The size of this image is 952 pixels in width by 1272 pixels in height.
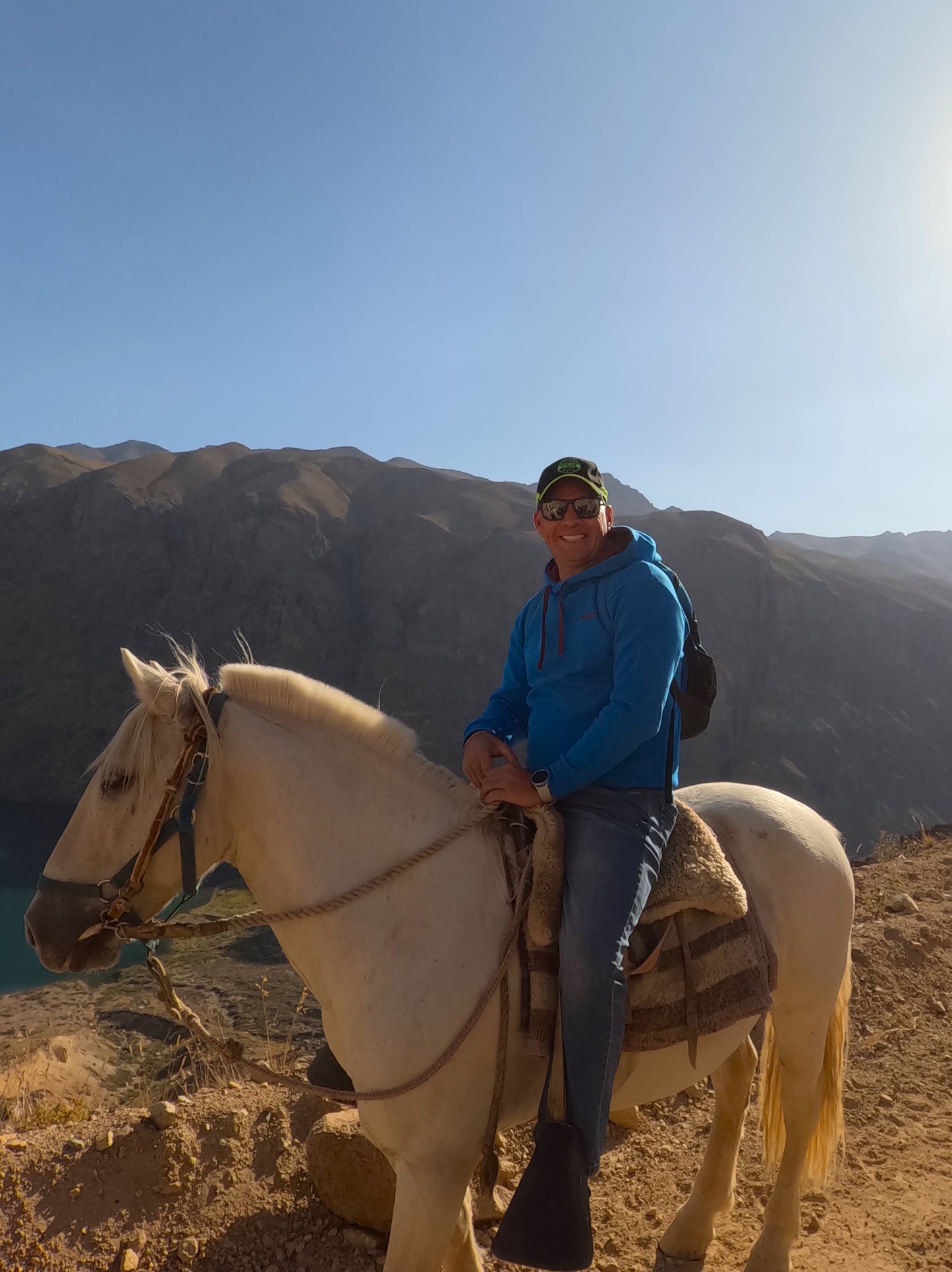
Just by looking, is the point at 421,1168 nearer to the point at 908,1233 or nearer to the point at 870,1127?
the point at 908,1233

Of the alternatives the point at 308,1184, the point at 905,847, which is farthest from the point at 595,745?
the point at 905,847

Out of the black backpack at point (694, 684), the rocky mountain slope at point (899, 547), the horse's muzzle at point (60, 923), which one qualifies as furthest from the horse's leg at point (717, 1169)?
the rocky mountain slope at point (899, 547)

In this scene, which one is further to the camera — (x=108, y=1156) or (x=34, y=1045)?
(x=34, y=1045)

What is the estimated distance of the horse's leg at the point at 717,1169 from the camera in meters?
2.82

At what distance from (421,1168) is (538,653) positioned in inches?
60.5

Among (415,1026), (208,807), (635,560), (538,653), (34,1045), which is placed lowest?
(34,1045)

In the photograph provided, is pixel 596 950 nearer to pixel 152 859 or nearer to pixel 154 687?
pixel 152 859

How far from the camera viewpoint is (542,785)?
1975 millimetres

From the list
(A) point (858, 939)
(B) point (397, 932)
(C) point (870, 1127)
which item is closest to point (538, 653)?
(B) point (397, 932)

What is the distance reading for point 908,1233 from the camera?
2898 mm

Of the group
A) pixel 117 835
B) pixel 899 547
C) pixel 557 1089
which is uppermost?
pixel 899 547

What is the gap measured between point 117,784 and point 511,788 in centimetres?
111

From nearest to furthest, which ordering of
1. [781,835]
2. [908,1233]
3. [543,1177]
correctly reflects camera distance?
[543,1177]
[781,835]
[908,1233]

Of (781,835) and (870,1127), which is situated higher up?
(781,835)
